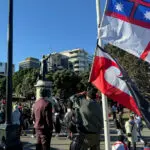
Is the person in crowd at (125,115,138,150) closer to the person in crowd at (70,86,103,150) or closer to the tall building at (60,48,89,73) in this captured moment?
the person in crowd at (70,86,103,150)

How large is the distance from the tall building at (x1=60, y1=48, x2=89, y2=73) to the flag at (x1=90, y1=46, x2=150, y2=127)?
12976 cm

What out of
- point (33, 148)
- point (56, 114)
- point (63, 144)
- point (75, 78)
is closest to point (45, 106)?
point (33, 148)

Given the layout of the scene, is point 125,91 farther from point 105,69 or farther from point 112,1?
point 112,1

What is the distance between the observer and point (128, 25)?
5.52 meters

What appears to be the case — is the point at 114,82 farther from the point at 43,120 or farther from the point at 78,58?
the point at 78,58

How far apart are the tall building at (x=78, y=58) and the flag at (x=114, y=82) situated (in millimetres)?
129758

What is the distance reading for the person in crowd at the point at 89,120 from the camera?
19.7 feet

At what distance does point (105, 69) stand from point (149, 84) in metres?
23.0

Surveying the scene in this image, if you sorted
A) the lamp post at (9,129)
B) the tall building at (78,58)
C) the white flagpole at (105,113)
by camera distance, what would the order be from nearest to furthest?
1. the white flagpole at (105,113)
2. the lamp post at (9,129)
3. the tall building at (78,58)

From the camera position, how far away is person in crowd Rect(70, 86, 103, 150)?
602 centimetres

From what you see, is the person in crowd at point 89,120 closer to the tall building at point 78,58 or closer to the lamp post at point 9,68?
the lamp post at point 9,68

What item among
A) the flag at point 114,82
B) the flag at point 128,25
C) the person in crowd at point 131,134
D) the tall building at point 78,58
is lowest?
the person in crowd at point 131,134

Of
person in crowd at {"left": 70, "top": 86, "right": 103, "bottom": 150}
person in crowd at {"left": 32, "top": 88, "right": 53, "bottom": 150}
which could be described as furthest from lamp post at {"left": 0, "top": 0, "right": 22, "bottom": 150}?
person in crowd at {"left": 70, "top": 86, "right": 103, "bottom": 150}

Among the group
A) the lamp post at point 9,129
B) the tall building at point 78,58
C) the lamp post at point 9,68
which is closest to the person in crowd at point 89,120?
the lamp post at point 9,129
